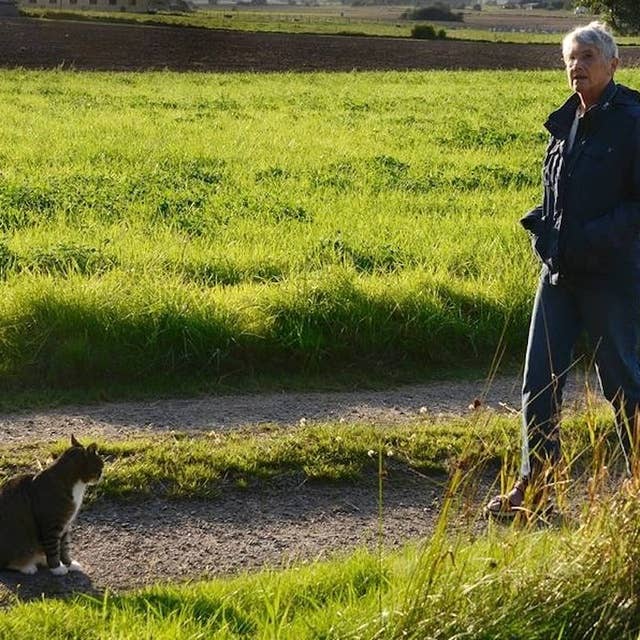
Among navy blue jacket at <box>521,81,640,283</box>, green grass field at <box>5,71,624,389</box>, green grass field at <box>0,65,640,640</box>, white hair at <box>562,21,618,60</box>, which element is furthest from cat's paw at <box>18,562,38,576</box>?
white hair at <box>562,21,618,60</box>

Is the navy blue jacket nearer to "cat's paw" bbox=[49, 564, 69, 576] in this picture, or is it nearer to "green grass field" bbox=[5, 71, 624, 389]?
"green grass field" bbox=[5, 71, 624, 389]

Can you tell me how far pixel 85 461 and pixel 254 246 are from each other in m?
6.01

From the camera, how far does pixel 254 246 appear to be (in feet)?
36.3

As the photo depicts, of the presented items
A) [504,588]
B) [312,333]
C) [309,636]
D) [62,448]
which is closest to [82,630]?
[309,636]

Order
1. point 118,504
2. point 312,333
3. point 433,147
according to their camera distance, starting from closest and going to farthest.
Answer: point 118,504, point 312,333, point 433,147

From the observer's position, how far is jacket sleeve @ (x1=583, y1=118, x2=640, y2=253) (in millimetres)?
5543

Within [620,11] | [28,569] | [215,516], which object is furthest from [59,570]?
[620,11]

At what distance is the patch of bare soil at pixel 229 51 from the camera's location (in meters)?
46.2

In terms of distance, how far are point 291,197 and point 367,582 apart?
32.1ft

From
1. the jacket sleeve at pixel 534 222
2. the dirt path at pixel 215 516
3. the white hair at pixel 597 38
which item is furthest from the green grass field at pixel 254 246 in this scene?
the white hair at pixel 597 38

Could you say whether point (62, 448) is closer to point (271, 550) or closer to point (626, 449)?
point (271, 550)

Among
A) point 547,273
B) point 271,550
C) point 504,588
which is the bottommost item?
point 271,550

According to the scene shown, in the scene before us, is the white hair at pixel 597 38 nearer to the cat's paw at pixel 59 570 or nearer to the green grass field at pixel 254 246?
the green grass field at pixel 254 246

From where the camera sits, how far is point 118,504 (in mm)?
6012
